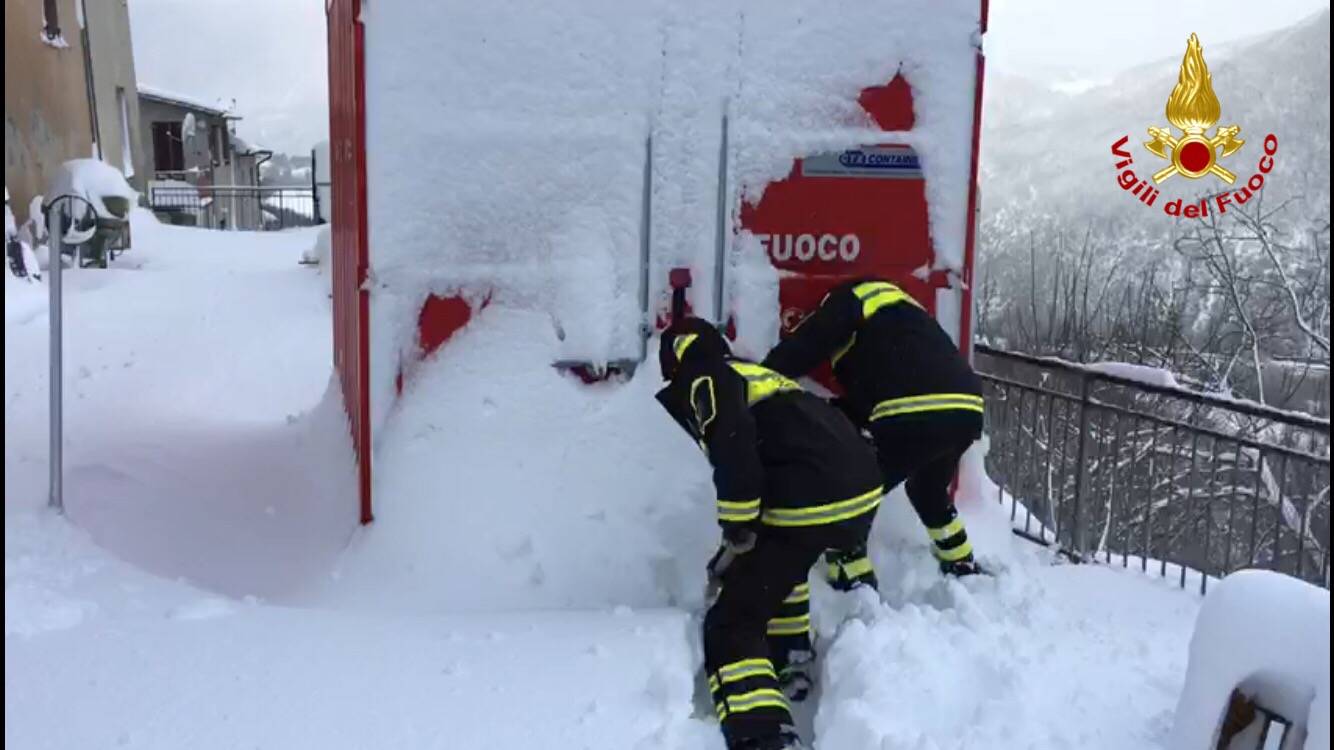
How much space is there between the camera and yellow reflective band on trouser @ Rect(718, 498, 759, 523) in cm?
356

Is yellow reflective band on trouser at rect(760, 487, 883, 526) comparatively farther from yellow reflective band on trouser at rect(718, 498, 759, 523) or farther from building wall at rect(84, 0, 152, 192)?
building wall at rect(84, 0, 152, 192)

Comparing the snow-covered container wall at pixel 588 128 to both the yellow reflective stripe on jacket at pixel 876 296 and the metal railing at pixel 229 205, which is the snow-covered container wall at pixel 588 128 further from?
the metal railing at pixel 229 205

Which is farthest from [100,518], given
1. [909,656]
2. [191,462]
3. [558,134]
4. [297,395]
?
[297,395]

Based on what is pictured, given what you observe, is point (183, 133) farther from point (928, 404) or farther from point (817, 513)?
point (817, 513)

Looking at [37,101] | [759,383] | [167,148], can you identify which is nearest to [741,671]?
[759,383]

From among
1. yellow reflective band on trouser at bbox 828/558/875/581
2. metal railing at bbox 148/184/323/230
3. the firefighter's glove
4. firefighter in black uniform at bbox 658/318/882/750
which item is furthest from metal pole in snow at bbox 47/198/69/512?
metal railing at bbox 148/184/323/230

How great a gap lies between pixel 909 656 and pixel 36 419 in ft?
18.9

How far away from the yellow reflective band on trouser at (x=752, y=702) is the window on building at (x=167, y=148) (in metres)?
38.3

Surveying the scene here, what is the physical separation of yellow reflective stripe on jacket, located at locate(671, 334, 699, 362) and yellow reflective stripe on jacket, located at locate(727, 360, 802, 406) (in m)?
0.15

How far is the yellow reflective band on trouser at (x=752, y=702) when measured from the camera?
3340 mm

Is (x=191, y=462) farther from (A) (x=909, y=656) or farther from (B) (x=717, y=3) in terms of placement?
(A) (x=909, y=656)

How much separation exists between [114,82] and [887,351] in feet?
75.2

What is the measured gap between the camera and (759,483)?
11.7ft

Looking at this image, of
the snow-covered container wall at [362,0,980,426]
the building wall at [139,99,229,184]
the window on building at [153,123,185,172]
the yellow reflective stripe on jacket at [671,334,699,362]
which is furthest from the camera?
the window on building at [153,123,185,172]
